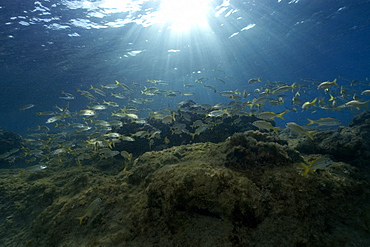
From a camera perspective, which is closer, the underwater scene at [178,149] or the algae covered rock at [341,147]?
the underwater scene at [178,149]

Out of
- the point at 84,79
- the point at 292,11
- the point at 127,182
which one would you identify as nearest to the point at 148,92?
the point at 127,182

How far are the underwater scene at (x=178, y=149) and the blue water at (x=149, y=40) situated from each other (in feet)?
0.55

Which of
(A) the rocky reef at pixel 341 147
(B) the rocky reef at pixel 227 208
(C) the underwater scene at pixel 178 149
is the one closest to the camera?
(B) the rocky reef at pixel 227 208

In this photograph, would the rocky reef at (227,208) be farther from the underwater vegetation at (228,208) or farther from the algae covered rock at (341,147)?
the algae covered rock at (341,147)

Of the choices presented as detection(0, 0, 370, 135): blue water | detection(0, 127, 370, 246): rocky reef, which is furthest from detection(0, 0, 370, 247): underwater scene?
detection(0, 0, 370, 135): blue water

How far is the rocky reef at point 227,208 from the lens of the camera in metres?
2.54

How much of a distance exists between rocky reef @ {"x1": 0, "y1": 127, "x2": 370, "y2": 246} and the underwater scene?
0.8 inches

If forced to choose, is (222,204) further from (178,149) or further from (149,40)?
(149,40)

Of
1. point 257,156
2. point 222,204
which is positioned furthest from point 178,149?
point 222,204

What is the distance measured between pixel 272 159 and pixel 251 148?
53 centimetres

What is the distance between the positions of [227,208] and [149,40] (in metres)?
22.9

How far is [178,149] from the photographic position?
18.4 ft

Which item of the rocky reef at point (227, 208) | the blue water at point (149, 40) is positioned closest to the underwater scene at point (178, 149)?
the rocky reef at point (227, 208)

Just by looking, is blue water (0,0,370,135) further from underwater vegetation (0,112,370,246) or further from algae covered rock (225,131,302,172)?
algae covered rock (225,131,302,172)
